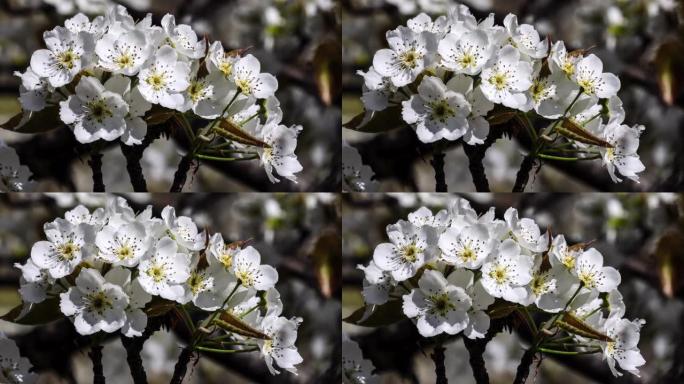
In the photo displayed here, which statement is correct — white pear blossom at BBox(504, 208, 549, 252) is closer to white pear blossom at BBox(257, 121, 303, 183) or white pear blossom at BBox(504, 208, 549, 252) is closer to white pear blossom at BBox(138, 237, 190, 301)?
white pear blossom at BBox(257, 121, 303, 183)

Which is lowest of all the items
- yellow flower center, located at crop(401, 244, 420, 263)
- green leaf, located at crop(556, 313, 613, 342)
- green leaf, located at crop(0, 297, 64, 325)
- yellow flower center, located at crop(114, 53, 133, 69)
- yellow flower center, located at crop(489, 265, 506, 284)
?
green leaf, located at crop(0, 297, 64, 325)

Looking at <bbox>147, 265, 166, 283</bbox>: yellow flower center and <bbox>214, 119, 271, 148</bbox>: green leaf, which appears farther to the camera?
<bbox>214, 119, 271, 148</bbox>: green leaf

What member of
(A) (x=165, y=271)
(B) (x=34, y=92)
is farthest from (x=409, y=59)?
(B) (x=34, y=92)

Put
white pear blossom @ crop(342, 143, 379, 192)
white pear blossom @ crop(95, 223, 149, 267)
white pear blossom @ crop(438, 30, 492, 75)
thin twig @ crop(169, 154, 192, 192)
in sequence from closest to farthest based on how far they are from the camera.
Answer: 1. white pear blossom @ crop(95, 223, 149, 267)
2. white pear blossom @ crop(438, 30, 492, 75)
3. thin twig @ crop(169, 154, 192, 192)
4. white pear blossom @ crop(342, 143, 379, 192)

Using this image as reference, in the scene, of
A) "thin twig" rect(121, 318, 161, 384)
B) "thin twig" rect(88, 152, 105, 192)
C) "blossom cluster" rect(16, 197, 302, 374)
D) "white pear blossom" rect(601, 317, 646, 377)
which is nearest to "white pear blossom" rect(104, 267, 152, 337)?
"blossom cluster" rect(16, 197, 302, 374)

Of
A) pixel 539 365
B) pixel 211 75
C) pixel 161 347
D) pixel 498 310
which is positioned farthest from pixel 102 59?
pixel 539 365

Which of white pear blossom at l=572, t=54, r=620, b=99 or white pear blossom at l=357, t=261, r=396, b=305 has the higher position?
white pear blossom at l=572, t=54, r=620, b=99
